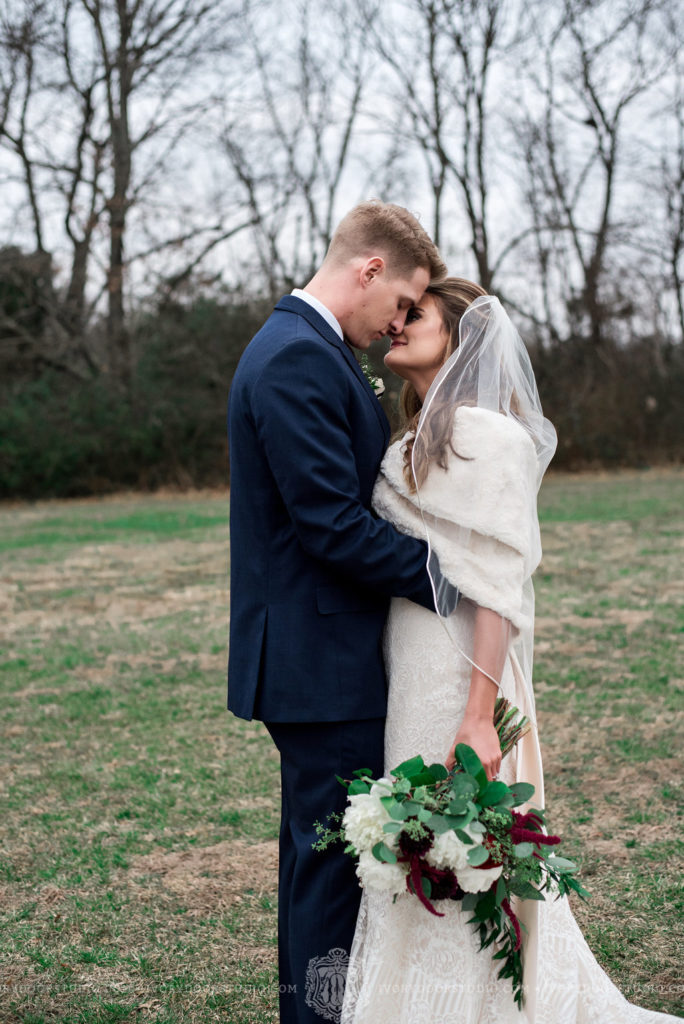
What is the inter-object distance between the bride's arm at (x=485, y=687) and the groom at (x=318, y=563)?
0.49 ft

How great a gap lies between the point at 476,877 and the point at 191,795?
304 centimetres

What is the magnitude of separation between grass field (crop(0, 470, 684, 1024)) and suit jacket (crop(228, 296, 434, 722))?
130cm

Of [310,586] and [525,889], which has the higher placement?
[310,586]

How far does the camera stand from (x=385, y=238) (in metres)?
2.34

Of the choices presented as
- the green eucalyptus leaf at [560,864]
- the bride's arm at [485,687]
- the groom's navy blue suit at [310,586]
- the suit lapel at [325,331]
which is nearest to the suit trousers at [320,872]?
the groom's navy blue suit at [310,586]

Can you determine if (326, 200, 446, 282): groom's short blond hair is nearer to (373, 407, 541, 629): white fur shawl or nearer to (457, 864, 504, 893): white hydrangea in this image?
(373, 407, 541, 629): white fur shawl

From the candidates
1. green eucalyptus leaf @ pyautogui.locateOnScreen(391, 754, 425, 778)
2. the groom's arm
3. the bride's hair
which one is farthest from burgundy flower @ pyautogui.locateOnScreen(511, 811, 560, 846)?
the bride's hair

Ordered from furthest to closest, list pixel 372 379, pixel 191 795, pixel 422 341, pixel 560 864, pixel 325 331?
pixel 191 795 < pixel 372 379 < pixel 422 341 < pixel 325 331 < pixel 560 864

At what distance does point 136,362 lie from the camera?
24453 mm

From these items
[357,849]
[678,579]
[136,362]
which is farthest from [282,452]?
[136,362]

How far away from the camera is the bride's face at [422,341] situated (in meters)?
2.45

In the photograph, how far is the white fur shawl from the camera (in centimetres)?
219

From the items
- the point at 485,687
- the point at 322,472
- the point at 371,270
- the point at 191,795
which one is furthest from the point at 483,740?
the point at 191,795

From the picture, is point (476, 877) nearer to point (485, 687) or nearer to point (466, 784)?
point (466, 784)
